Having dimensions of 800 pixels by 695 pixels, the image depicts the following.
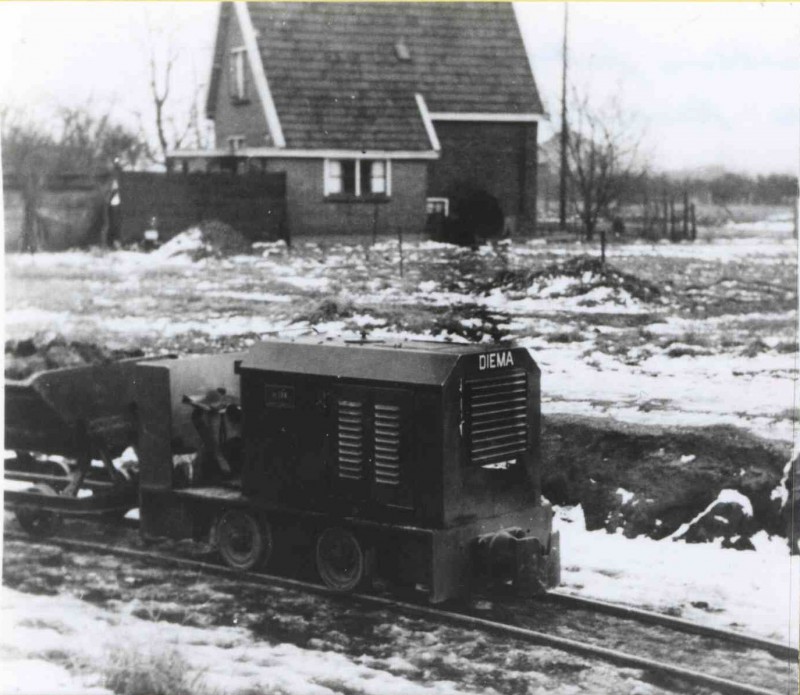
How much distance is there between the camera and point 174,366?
5.84 metres

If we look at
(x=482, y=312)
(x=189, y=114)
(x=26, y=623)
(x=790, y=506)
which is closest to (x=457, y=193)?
(x=482, y=312)

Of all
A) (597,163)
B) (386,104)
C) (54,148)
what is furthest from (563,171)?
(54,148)

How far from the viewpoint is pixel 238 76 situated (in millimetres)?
5785

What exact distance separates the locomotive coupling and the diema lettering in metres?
0.75

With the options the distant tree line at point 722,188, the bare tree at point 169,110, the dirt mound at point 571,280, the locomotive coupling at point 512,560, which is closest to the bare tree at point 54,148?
the bare tree at point 169,110

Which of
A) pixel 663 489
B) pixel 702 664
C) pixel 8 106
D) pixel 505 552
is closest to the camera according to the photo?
pixel 702 664

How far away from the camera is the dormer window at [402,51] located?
219 inches

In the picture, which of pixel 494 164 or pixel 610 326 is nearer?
pixel 610 326

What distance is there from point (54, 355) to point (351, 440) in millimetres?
2508

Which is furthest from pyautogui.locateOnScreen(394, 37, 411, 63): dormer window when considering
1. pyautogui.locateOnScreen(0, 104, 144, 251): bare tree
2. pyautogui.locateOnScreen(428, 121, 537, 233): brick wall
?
pyautogui.locateOnScreen(0, 104, 144, 251): bare tree

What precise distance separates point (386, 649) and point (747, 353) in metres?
2.15

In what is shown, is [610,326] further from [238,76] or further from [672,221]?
[238,76]

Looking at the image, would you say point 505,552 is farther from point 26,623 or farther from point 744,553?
point 26,623

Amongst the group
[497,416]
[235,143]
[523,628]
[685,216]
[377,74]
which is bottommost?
[523,628]
